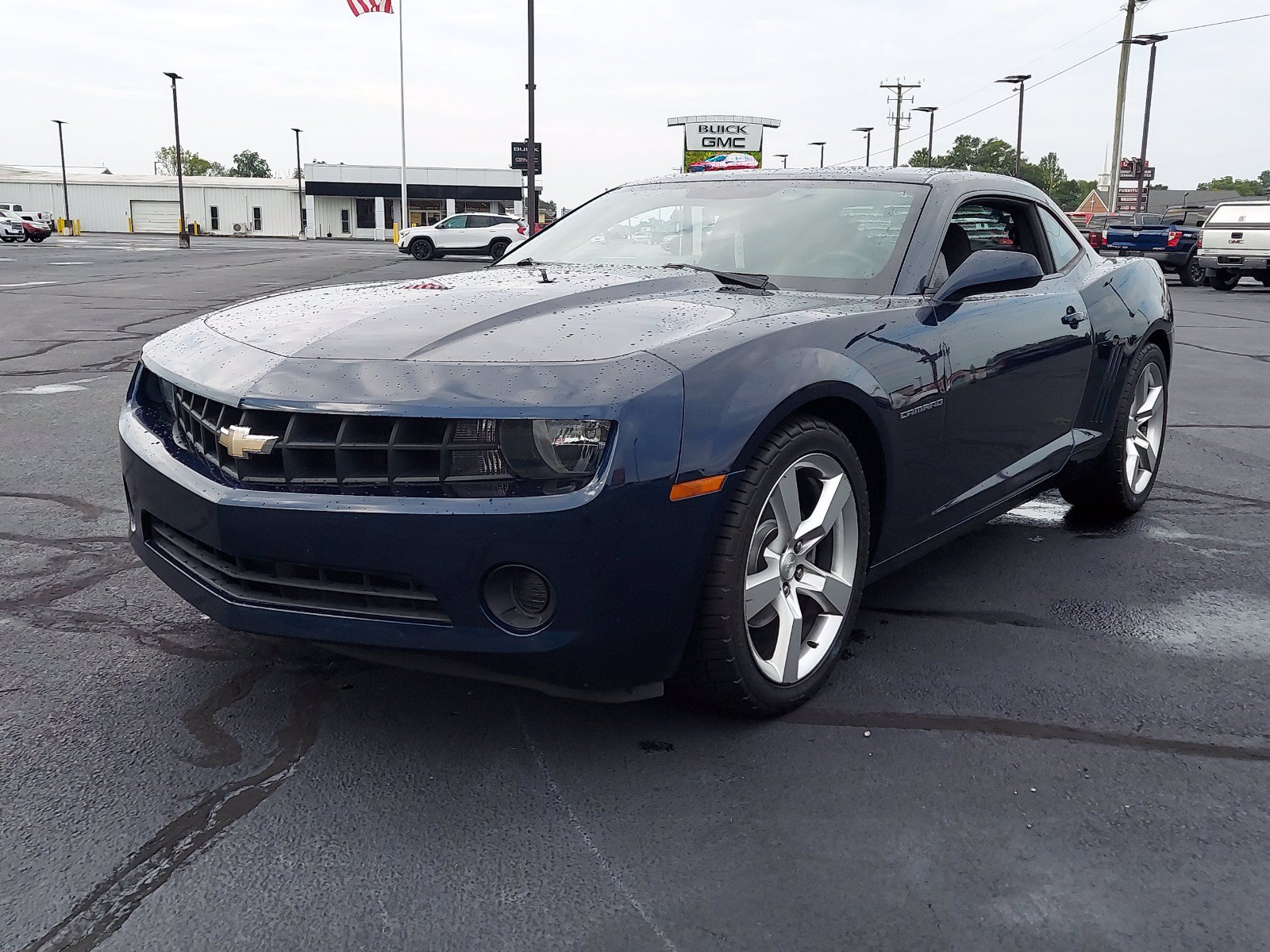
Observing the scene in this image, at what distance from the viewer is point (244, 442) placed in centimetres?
244

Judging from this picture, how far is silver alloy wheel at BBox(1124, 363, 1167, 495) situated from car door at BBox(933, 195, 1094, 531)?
2.11ft

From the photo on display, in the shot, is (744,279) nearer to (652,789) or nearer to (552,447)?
(552,447)

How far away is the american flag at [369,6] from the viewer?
3541cm

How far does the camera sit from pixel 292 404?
2.41 meters

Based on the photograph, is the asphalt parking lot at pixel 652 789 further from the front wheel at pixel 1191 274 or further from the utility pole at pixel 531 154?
the utility pole at pixel 531 154

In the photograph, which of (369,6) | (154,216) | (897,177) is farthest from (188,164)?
(897,177)

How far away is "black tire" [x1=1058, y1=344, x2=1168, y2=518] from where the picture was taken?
14.9 ft

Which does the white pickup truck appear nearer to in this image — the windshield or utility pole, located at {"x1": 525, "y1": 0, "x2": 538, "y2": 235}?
utility pole, located at {"x1": 525, "y1": 0, "x2": 538, "y2": 235}

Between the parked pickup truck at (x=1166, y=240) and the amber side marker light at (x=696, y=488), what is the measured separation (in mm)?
23883

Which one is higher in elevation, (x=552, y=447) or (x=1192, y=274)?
(x=552, y=447)

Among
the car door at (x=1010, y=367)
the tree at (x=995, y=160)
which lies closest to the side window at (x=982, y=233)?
the car door at (x=1010, y=367)

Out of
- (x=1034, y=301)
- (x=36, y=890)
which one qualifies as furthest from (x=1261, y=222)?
(x=36, y=890)

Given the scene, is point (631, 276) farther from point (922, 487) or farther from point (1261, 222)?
point (1261, 222)

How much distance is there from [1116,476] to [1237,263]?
66.5 ft
